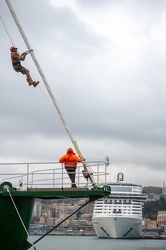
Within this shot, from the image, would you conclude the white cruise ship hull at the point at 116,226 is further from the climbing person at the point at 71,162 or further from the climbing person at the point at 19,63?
the climbing person at the point at 71,162

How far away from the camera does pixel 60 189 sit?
2308 centimetres

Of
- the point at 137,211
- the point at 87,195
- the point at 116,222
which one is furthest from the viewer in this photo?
the point at 137,211

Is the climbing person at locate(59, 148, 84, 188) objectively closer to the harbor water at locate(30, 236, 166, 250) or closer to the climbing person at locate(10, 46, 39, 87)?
the climbing person at locate(10, 46, 39, 87)

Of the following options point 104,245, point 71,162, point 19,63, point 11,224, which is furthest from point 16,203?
point 104,245

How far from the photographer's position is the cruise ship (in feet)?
389

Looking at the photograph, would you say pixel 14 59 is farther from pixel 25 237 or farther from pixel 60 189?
pixel 25 237

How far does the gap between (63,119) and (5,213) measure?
4.24 metres

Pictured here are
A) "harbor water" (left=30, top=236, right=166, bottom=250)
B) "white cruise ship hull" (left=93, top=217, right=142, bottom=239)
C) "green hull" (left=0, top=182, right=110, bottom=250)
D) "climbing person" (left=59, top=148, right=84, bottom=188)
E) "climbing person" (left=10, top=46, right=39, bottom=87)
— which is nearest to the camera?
"green hull" (left=0, top=182, right=110, bottom=250)

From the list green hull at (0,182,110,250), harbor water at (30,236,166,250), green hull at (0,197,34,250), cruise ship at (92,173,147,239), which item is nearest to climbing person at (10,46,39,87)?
green hull at (0,182,110,250)

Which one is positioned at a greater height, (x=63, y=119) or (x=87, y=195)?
(x=63, y=119)

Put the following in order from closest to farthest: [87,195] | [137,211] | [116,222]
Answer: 1. [87,195]
2. [116,222]
3. [137,211]

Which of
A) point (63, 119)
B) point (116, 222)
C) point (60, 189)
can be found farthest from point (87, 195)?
point (116, 222)

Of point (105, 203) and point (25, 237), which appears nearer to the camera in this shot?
point (25, 237)

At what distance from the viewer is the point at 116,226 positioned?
118312 millimetres
